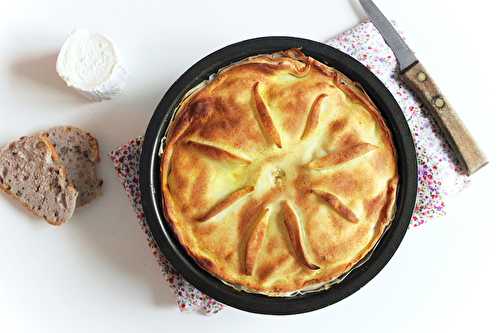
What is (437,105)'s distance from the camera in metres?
2.20

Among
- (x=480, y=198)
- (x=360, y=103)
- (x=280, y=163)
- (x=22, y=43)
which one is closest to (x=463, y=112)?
(x=480, y=198)

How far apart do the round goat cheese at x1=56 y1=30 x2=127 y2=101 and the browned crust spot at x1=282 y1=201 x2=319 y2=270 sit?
2.80ft

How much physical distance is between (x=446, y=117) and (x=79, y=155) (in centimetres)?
141

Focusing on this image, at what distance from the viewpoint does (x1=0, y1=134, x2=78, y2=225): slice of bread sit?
2.21 m

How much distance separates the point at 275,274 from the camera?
1.80 m

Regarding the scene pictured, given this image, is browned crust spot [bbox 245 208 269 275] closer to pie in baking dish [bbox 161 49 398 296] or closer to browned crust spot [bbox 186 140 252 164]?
pie in baking dish [bbox 161 49 398 296]

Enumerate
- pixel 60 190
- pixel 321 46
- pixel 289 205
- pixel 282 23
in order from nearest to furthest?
pixel 289 205
pixel 321 46
pixel 60 190
pixel 282 23

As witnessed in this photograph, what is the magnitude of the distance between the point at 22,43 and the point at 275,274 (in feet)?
4.57

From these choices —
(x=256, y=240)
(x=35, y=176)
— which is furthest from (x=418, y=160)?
(x=35, y=176)

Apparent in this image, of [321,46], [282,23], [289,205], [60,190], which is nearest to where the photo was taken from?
[289,205]

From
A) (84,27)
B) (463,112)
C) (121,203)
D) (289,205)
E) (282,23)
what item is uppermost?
(84,27)

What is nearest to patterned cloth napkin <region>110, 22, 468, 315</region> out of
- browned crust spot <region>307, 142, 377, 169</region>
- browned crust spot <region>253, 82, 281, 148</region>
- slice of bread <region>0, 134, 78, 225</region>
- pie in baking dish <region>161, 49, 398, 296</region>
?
slice of bread <region>0, 134, 78, 225</region>

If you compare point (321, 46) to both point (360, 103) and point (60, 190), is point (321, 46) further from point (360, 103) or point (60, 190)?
point (60, 190)

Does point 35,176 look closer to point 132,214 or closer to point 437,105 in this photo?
point 132,214
